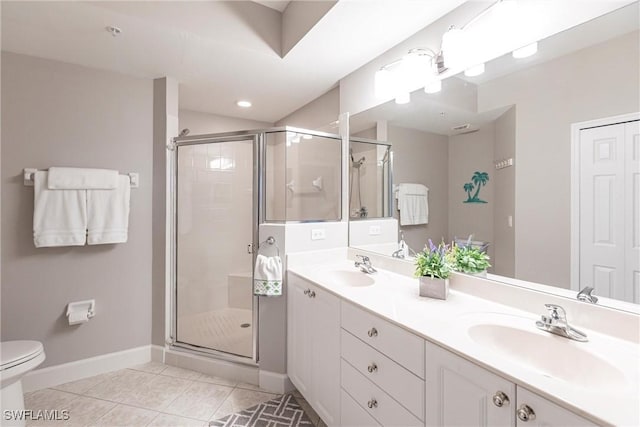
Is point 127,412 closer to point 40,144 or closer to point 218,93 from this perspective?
point 40,144

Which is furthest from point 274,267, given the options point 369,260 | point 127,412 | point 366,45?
point 366,45

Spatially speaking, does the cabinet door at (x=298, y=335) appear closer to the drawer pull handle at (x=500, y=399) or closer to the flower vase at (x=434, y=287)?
the flower vase at (x=434, y=287)

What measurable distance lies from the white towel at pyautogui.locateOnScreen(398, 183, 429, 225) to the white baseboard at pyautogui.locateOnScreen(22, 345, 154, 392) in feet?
7.36

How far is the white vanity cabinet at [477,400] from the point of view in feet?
2.13

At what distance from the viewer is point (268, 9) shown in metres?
1.98

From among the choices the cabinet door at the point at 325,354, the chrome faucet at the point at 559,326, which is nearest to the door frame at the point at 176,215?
the cabinet door at the point at 325,354

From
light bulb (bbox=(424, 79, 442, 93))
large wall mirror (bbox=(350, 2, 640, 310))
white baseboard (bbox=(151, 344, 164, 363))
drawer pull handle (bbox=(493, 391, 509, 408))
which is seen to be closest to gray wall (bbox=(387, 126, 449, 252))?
large wall mirror (bbox=(350, 2, 640, 310))

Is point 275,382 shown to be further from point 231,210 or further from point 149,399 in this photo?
point 231,210

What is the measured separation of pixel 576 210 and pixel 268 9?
2.14 meters

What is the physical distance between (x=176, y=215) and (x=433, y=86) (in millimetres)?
2170

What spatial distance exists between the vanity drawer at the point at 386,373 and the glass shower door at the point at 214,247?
113cm

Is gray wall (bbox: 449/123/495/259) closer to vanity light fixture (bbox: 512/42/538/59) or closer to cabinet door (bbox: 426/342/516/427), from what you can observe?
vanity light fixture (bbox: 512/42/538/59)

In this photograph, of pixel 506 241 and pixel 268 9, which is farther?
pixel 268 9

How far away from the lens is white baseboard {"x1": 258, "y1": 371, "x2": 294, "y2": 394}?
1.95 meters
